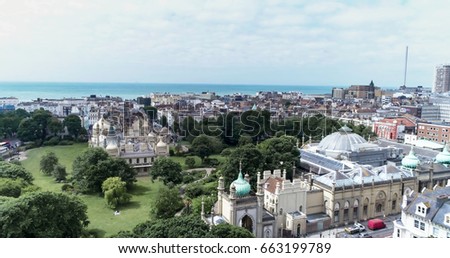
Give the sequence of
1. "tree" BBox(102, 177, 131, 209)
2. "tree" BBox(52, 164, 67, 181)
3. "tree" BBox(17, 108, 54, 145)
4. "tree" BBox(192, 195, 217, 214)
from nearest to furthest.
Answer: "tree" BBox(192, 195, 217, 214), "tree" BBox(102, 177, 131, 209), "tree" BBox(52, 164, 67, 181), "tree" BBox(17, 108, 54, 145)

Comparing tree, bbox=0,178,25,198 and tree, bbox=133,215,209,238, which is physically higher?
tree, bbox=133,215,209,238

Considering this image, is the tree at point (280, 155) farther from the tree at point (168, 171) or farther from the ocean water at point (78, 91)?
the ocean water at point (78, 91)

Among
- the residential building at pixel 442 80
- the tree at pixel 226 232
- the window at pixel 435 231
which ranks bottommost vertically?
the window at pixel 435 231

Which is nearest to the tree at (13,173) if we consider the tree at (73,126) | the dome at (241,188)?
the dome at (241,188)

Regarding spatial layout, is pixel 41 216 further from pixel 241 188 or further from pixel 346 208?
pixel 346 208

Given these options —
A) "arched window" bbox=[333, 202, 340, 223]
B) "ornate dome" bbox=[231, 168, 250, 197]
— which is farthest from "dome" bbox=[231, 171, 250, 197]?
"arched window" bbox=[333, 202, 340, 223]

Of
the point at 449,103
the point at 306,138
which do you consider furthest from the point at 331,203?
the point at 449,103

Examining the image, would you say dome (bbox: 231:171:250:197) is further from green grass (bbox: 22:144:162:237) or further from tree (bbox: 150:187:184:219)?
green grass (bbox: 22:144:162:237)
